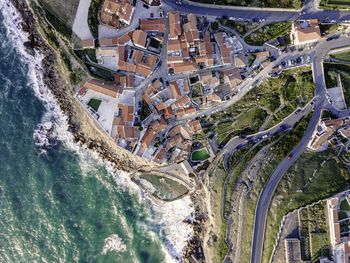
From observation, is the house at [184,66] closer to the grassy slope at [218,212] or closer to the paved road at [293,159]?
the grassy slope at [218,212]

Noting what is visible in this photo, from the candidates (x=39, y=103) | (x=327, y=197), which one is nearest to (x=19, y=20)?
(x=39, y=103)

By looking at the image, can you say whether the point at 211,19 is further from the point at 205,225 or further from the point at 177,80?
the point at 205,225

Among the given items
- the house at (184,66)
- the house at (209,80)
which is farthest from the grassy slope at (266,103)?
the house at (184,66)

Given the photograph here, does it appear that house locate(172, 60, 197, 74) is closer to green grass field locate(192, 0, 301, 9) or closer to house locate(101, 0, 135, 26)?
green grass field locate(192, 0, 301, 9)

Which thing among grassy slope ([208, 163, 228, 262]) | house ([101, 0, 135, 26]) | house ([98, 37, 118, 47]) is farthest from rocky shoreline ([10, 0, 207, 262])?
house ([101, 0, 135, 26])

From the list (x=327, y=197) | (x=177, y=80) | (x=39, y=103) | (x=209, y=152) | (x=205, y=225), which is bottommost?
(x=205, y=225)
